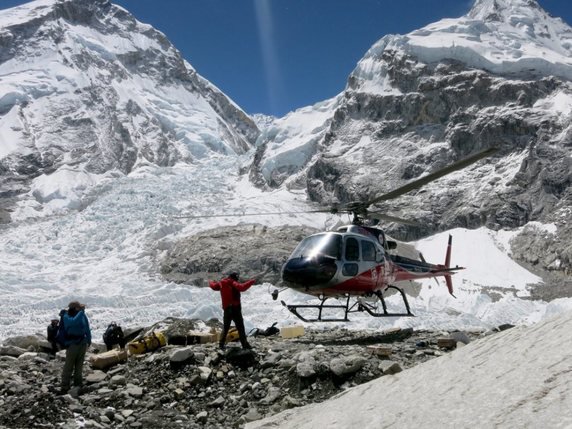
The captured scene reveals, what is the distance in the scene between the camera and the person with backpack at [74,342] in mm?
8273

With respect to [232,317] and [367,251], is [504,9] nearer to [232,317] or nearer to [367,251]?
[367,251]

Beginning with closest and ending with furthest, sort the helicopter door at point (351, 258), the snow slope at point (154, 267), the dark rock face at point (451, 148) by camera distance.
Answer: the helicopter door at point (351, 258) → the snow slope at point (154, 267) → the dark rock face at point (451, 148)

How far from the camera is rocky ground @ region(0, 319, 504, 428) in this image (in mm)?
6730

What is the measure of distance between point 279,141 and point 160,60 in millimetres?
69113

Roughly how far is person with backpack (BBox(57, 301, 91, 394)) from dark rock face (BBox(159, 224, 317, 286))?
56651 millimetres

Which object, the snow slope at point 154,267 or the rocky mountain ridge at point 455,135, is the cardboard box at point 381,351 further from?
the rocky mountain ridge at point 455,135

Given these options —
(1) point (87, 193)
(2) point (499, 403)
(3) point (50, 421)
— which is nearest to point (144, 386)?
(3) point (50, 421)

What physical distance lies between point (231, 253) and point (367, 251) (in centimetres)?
6126

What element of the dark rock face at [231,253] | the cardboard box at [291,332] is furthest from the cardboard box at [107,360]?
the dark rock face at [231,253]

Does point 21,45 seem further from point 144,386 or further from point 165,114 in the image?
point 144,386

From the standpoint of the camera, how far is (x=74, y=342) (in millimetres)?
8492

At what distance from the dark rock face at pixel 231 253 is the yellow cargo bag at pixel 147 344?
55304 millimetres

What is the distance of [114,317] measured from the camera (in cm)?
4447

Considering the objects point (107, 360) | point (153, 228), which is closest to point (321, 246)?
point (107, 360)
